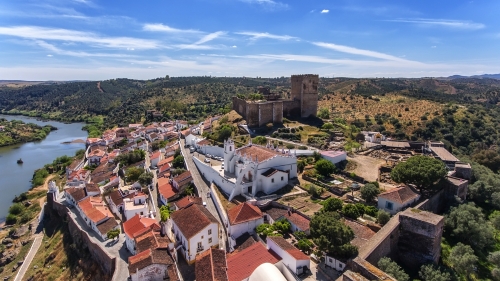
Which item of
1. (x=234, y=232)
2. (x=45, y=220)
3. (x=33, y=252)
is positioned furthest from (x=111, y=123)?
(x=234, y=232)

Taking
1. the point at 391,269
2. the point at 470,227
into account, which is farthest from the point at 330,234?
the point at 470,227

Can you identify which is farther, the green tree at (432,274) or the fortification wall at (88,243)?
the fortification wall at (88,243)

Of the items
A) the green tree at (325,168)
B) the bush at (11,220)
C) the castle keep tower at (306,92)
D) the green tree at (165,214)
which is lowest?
the bush at (11,220)

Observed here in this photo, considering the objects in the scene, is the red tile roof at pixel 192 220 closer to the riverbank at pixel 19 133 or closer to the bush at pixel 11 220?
the bush at pixel 11 220

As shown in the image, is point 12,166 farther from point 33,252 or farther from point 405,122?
point 405,122

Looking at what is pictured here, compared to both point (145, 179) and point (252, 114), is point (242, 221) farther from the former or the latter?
point (252, 114)

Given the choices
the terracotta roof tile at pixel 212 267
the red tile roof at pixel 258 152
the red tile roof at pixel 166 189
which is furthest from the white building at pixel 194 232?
the red tile roof at pixel 258 152
